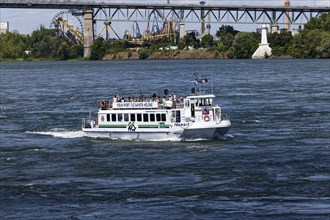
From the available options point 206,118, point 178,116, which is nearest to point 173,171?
point 206,118

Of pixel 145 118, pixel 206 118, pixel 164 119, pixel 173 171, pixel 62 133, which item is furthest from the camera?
pixel 62 133

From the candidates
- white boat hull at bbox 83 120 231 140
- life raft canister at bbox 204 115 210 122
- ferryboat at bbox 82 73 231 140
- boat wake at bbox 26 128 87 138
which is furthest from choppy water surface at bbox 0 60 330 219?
life raft canister at bbox 204 115 210 122

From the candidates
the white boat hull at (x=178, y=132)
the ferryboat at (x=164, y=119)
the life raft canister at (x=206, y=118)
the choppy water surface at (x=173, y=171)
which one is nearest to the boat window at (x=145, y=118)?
the ferryboat at (x=164, y=119)

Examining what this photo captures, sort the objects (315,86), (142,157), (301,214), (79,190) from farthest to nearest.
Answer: (315,86) < (142,157) < (79,190) < (301,214)

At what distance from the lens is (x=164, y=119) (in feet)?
171

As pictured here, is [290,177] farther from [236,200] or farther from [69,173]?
[69,173]

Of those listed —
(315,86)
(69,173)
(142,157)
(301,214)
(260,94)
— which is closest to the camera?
(301,214)

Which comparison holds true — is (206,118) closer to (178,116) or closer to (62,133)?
(178,116)

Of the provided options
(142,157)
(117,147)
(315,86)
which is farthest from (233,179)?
(315,86)

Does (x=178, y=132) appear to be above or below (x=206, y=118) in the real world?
below

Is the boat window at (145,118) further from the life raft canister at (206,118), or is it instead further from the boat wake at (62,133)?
the boat wake at (62,133)

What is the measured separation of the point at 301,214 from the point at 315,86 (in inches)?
2556

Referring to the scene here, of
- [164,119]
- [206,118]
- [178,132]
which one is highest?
[206,118]

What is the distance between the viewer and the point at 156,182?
127ft
